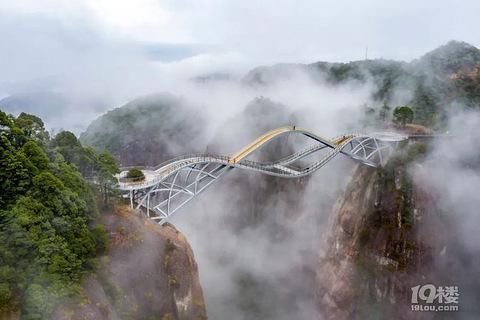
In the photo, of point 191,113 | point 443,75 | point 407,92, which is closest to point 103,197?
point 407,92

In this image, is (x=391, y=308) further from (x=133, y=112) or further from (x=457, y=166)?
(x=133, y=112)

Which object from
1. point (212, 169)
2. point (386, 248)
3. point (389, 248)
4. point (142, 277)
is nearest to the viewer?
point (142, 277)

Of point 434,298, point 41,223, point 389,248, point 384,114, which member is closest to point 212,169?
point 389,248

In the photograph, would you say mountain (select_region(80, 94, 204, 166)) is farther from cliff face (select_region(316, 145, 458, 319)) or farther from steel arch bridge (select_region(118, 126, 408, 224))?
cliff face (select_region(316, 145, 458, 319))

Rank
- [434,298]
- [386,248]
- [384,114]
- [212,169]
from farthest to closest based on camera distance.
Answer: [384,114], [212,169], [386,248], [434,298]

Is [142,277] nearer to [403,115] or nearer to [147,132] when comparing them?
[403,115]

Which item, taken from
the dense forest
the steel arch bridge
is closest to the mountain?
the steel arch bridge
